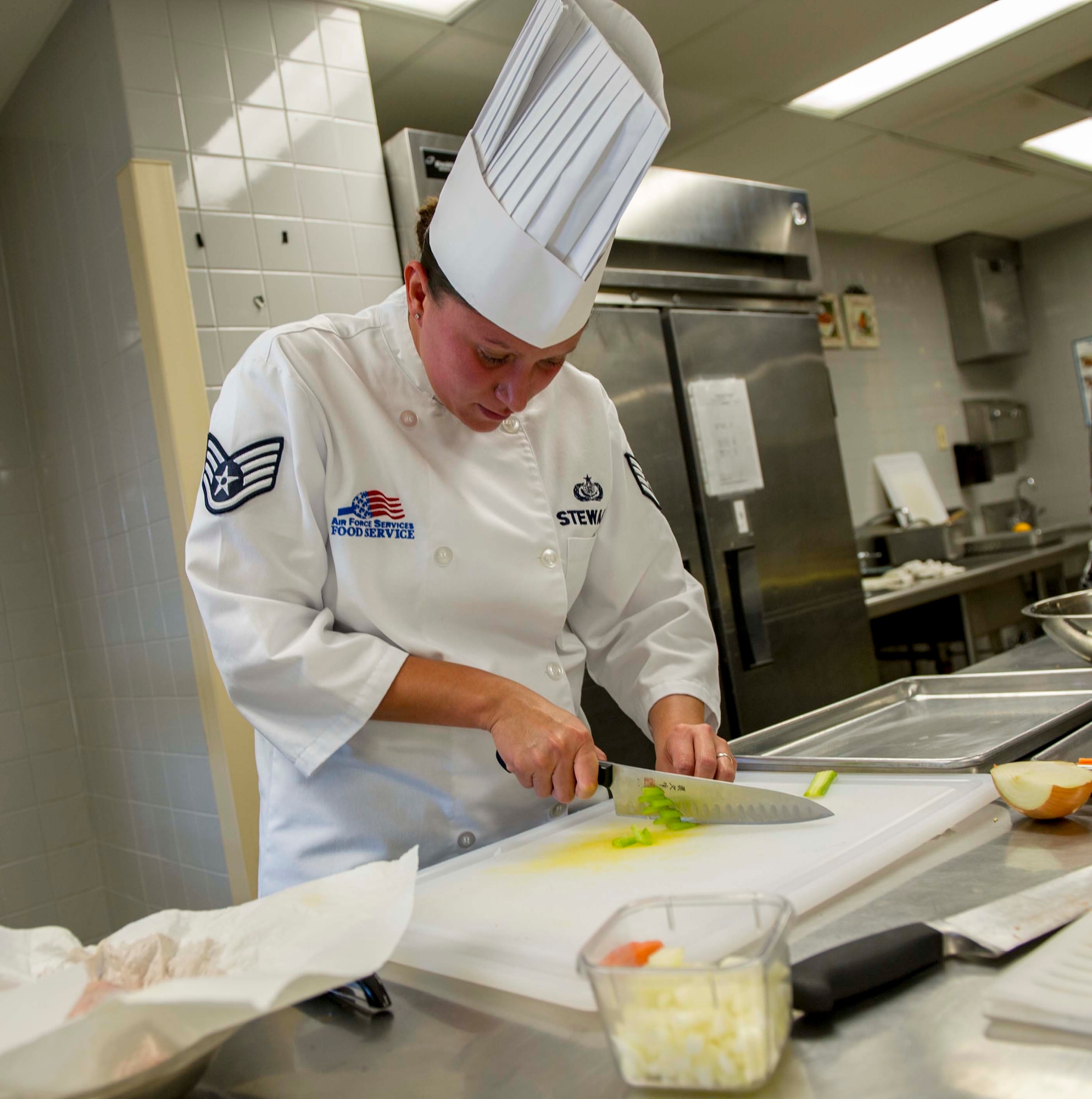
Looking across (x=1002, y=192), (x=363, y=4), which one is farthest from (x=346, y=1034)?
(x=1002, y=192)

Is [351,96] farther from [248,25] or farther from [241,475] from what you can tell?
[241,475]

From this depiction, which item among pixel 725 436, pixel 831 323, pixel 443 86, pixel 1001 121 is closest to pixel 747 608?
pixel 725 436

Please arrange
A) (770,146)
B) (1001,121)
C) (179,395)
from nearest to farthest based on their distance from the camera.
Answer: (179,395), (770,146), (1001,121)

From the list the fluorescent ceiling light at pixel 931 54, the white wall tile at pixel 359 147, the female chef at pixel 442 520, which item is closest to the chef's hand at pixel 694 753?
the female chef at pixel 442 520

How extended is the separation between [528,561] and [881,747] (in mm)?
519

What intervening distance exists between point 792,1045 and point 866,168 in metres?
4.09

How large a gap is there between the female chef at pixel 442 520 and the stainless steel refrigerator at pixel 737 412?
1.30 m

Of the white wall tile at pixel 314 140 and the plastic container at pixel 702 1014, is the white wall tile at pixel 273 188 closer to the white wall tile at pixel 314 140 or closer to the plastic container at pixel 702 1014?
the white wall tile at pixel 314 140

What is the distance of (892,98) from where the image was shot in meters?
3.48

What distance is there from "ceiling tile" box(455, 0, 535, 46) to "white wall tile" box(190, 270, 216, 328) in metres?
0.95

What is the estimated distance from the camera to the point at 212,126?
7.48ft

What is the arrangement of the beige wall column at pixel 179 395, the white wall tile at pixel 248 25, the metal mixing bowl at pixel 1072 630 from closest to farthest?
the metal mixing bowl at pixel 1072 630 < the beige wall column at pixel 179 395 < the white wall tile at pixel 248 25

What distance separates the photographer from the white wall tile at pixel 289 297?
2334mm

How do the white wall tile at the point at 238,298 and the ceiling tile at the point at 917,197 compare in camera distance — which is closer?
the white wall tile at the point at 238,298
